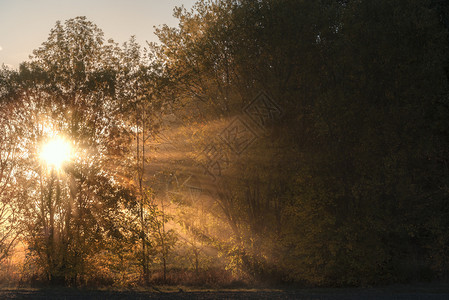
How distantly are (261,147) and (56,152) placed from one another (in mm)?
7370

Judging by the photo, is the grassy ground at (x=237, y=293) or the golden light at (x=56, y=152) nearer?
the grassy ground at (x=237, y=293)

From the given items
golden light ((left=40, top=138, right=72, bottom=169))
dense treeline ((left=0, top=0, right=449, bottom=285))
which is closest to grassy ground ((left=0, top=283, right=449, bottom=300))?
dense treeline ((left=0, top=0, right=449, bottom=285))

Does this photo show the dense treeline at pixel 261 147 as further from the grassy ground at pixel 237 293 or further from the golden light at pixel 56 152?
the grassy ground at pixel 237 293

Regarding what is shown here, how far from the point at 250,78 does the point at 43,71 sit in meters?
7.55

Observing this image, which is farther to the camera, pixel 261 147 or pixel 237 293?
pixel 261 147

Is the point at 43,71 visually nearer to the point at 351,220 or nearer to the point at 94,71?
the point at 94,71

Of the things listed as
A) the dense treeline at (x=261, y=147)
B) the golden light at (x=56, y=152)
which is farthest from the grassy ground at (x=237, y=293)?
the golden light at (x=56, y=152)

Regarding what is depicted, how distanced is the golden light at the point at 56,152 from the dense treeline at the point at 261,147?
0.25 metres

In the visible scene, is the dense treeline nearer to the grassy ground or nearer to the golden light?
the golden light

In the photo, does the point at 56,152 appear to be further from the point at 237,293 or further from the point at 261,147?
the point at 237,293

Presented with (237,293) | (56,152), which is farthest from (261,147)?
(56,152)

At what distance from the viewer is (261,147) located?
15344 millimetres

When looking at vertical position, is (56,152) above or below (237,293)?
above

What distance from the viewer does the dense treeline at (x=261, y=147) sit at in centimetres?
1474
